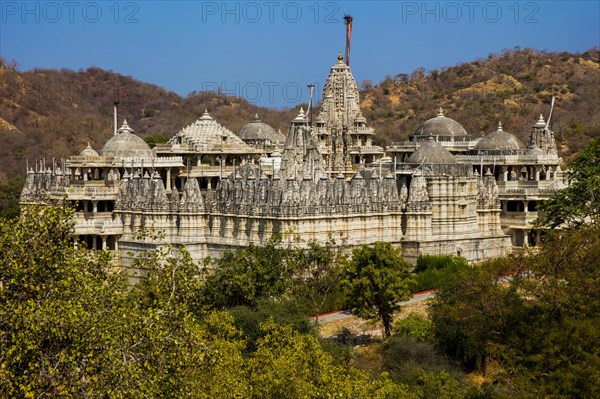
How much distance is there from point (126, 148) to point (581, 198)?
27.9 meters

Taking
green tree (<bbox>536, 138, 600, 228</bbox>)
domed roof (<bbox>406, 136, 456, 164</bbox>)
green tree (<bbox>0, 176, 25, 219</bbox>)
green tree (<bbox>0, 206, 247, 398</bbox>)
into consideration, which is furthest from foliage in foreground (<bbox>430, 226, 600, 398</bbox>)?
green tree (<bbox>0, 176, 25, 219</bbox>)

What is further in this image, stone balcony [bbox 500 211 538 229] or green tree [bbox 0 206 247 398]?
stone balcony [bbox 500 211 538 229]

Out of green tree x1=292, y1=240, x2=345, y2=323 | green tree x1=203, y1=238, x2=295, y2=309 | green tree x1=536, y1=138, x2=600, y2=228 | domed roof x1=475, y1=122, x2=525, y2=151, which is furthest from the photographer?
domed roof x1=475, y1=122, x2=525, y2=151

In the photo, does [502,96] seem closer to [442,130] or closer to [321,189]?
[442,130]

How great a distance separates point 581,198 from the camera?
4762 centimetres

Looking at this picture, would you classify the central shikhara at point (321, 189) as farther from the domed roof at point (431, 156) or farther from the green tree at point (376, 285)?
the green tree at point (376, 285)

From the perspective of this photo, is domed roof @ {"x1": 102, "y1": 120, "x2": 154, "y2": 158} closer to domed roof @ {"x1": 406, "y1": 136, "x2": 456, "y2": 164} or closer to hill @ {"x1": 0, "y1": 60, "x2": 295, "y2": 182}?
domed roof @ {"x1": 406, "y1": 136, "x2": 456, "y2": 164}

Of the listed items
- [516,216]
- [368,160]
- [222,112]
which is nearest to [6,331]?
[516,216]

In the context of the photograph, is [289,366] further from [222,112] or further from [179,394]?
[222,112]

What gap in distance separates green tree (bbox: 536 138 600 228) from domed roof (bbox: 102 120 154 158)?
25460 millimetres

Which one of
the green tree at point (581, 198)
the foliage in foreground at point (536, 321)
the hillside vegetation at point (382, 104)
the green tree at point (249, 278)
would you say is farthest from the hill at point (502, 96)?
the foliage in foreground at point (536, 321)

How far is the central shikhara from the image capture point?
179 ft

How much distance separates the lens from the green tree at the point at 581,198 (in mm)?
46844

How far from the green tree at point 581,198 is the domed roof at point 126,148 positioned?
2546 cm
